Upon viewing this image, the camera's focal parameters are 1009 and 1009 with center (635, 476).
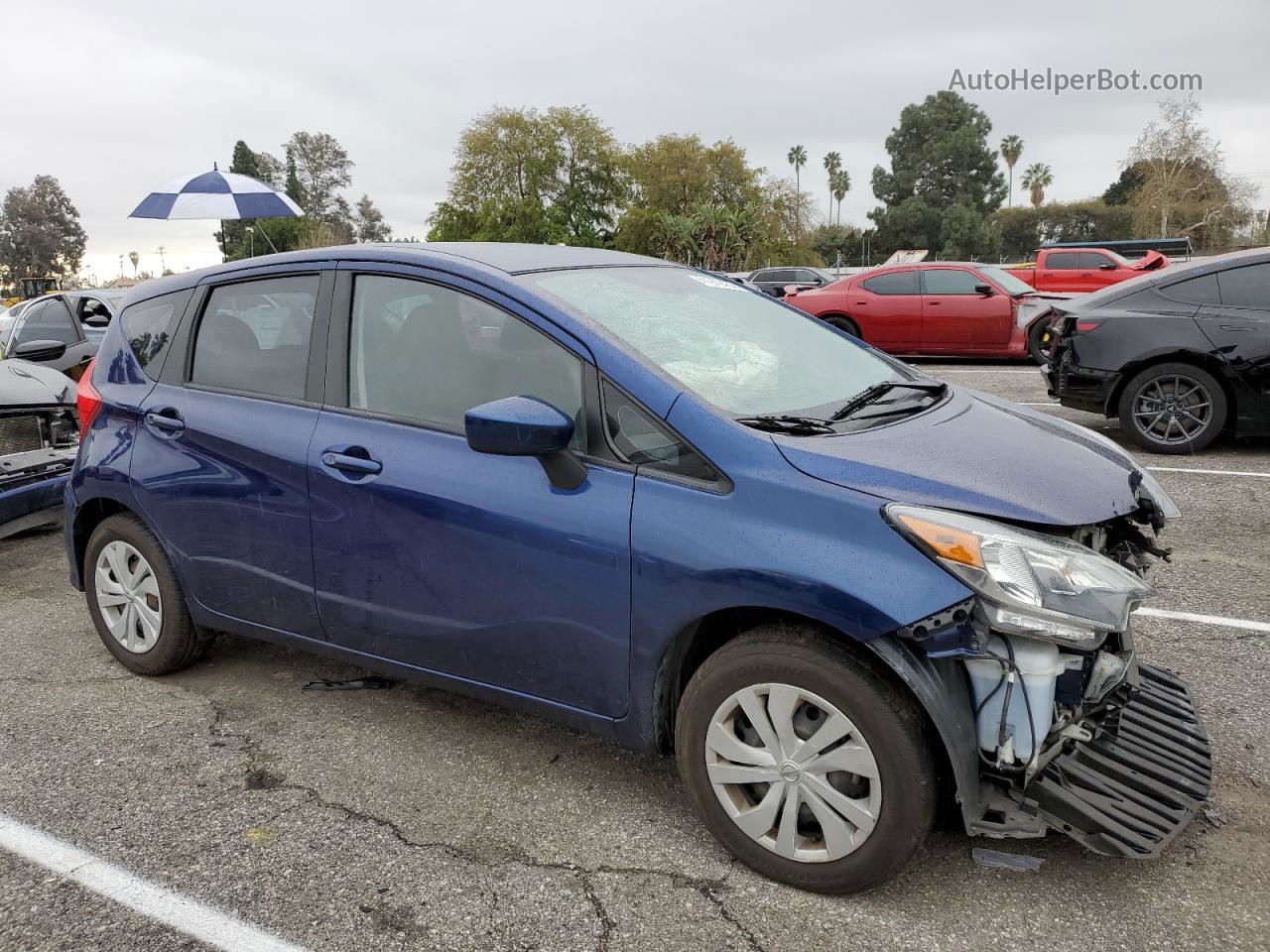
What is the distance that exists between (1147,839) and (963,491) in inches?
36.6

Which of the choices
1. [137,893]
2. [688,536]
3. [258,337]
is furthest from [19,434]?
[688,536]

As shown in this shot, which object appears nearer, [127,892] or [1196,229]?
[127,892]

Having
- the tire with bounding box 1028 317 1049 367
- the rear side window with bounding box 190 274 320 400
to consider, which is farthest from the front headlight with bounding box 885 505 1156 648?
the tire with bounding box 1028 317 1049 367

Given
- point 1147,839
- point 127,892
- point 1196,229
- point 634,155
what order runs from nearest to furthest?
point 1147,839 < point 127,892 < point 1196,229 < point 634,155

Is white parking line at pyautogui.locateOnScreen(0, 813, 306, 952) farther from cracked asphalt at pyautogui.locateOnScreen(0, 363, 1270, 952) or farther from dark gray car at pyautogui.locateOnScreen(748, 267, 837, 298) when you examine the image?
dark gray car at pyautogui.locateOnScreen(748, 267, 837, 298)

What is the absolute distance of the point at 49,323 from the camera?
32.7ft

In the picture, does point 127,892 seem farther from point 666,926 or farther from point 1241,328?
point 1241,328

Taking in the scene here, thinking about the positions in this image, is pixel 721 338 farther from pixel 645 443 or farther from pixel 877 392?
pixel 645 443

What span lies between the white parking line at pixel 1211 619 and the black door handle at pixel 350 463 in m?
3.11

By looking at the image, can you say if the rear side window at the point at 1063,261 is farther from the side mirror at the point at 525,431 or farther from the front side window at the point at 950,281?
the side mirror at the point at 525,431

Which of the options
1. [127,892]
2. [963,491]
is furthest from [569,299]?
[127,892]

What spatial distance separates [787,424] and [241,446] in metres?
1.91

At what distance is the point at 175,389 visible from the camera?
12.4ft

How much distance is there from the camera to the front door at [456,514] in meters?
2.75
